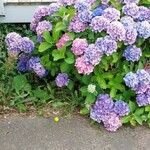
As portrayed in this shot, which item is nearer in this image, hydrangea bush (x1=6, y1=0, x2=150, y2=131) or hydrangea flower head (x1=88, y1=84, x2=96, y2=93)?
hydrangea bush (x1=6, y1=0, x2=150, y2=131)

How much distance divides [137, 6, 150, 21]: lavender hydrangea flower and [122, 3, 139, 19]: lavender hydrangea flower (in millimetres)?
42

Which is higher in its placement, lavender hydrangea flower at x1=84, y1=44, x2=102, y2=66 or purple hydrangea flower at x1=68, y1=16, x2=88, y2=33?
purple hydrangea flower at x1=68, y1=16, x2=88, y2=33

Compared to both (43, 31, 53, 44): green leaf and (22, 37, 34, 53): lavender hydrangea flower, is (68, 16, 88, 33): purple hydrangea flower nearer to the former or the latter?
(43, 31, 53, 44): green leaf

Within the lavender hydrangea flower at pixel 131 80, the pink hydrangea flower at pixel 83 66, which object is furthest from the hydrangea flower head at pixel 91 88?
the lavender hydrangea flower at pixel 131 80

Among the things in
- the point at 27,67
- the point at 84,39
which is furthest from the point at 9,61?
the point at 84,39

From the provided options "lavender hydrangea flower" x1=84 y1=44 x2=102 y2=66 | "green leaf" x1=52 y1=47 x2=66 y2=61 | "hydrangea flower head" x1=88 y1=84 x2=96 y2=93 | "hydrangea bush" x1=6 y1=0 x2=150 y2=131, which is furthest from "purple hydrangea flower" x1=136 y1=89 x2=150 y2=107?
"green leaf" x1=52 y1=47 x2=66 y2=61

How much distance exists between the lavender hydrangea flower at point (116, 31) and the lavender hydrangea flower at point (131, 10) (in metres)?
0.21

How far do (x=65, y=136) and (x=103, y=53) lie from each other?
2.56 feet

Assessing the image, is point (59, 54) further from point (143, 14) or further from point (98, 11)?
point (143, 14)

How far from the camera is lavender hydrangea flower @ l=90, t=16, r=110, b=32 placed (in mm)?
4199

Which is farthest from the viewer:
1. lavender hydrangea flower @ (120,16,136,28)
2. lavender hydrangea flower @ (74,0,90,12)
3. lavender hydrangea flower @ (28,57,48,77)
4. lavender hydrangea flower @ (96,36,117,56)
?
lavender hydrangea flower @ (28,57,48,77)

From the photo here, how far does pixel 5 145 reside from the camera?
4.21 meters

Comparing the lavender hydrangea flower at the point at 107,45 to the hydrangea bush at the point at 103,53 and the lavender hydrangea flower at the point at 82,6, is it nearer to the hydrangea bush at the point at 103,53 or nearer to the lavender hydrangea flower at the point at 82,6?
the hydrangea bush at the point at 103,53

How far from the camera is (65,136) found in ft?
14.2
